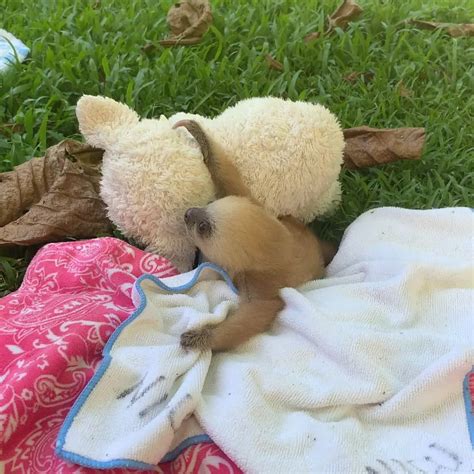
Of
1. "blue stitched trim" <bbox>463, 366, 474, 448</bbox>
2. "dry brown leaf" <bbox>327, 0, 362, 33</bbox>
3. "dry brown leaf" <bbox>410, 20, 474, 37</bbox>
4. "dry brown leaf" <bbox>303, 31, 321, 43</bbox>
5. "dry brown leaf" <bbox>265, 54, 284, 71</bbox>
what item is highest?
"dry brown leaf" <bbox>327, 0, 362, 33</bbox>

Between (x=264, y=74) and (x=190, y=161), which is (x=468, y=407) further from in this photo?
(x=264, y=74)

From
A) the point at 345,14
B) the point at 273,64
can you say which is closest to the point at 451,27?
the point at 345,14

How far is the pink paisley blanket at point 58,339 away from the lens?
142 centimetres

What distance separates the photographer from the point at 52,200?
2047 mm

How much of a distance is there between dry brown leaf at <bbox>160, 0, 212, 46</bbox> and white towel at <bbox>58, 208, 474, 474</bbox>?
149 centimetres

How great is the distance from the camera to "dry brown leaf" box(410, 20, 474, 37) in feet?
10.4

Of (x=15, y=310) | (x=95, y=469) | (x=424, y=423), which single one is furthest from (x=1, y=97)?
(x=424, y=423)

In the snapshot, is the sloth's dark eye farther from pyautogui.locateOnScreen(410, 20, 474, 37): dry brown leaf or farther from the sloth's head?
pyautogui.locateOnScreen(410, 20, 474, 37): dry brown leaf

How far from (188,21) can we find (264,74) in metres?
0.55

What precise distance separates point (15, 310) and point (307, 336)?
2.57 feet

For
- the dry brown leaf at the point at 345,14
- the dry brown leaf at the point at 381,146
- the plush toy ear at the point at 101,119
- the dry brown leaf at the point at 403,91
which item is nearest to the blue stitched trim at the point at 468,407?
the dry brown leaf at the point at 381,146

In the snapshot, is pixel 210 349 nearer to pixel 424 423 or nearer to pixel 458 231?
pixel 424 423

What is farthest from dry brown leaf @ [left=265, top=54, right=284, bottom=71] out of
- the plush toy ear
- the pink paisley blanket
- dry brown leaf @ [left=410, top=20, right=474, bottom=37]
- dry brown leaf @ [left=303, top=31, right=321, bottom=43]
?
the pink paisley blanket

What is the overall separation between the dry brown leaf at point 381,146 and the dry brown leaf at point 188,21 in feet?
3.25
